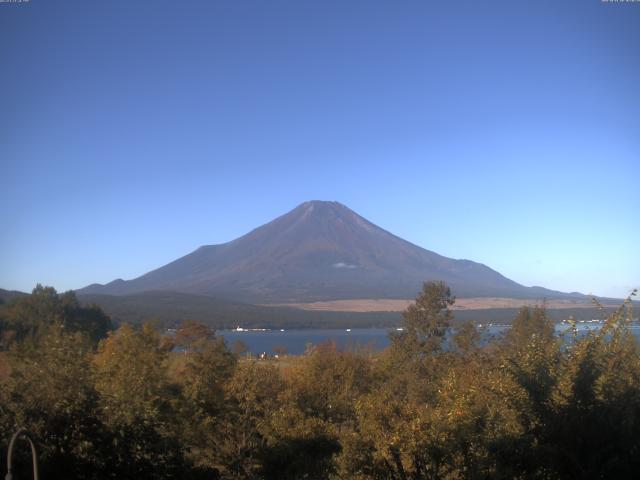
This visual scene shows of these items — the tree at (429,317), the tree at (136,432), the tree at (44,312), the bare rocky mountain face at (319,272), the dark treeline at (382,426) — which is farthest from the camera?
the bare rocky mountain face at (319,272)

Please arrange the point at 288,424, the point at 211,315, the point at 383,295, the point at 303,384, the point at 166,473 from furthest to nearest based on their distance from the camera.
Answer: the point at 383,295 < the point at 211,315 < the point at 303,384 < the point at 288,424 < the point at 166,473

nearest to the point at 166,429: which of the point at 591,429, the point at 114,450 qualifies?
the point at 114,450

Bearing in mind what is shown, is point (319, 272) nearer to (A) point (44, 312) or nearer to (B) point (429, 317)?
(A) point (44, 312)

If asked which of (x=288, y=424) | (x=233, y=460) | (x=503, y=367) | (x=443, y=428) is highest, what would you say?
(x=503, y=367)

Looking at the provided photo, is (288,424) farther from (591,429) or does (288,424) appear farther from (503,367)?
(591,429)

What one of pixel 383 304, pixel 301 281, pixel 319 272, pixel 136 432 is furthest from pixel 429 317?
pixel 319 272

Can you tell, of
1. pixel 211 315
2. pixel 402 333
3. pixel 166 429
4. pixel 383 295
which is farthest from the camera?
pixel 383 295

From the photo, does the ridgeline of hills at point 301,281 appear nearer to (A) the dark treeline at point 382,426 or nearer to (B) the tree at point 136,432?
(A) the dark treeline at point 382,426

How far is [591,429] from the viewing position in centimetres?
964

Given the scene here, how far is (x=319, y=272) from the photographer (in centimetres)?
16325

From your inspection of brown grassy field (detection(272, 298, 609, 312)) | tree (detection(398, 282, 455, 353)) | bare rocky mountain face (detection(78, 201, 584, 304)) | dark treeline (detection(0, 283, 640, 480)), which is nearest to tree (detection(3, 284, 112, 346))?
tree (detection(398, 282, 455, 353))

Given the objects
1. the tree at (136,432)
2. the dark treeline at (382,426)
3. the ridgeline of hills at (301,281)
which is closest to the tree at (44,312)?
the dark treeline at (382,426)

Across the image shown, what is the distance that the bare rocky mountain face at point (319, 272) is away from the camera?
14262 cm

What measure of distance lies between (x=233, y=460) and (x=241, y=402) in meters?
1.74
